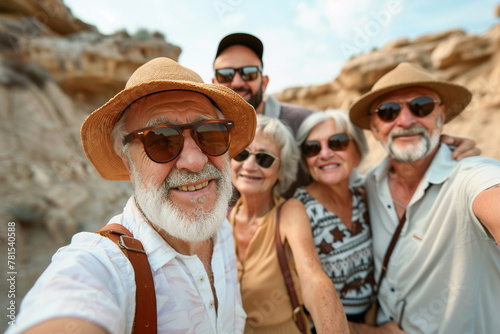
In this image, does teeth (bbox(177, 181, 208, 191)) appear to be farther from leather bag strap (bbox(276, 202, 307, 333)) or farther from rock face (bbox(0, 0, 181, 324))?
rock face (bbox(0, 0, 181, 324))

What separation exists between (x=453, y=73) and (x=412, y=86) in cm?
1295

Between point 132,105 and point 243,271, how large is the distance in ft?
4.52

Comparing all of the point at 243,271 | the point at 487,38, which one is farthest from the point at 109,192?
the point at 487,38

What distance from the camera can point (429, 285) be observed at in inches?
69.1

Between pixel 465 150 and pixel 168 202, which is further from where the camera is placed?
pixel 465 150

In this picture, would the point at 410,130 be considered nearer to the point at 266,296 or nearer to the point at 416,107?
the point at 416,107

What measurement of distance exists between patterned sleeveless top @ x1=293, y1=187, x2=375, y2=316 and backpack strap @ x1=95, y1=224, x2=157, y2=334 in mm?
1378

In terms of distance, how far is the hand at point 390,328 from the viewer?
1.87 metres

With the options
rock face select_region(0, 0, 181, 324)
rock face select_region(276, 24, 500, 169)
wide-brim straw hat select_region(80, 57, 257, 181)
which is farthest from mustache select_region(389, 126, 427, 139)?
rock face select_region(276, 24, 500, 169)

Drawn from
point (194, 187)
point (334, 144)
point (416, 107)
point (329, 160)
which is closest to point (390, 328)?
point (329, 160)

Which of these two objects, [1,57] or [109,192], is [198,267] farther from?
[1,57]

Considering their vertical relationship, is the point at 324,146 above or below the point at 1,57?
below

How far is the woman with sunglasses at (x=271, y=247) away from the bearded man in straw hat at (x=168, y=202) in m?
0.27

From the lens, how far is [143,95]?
1250mm
